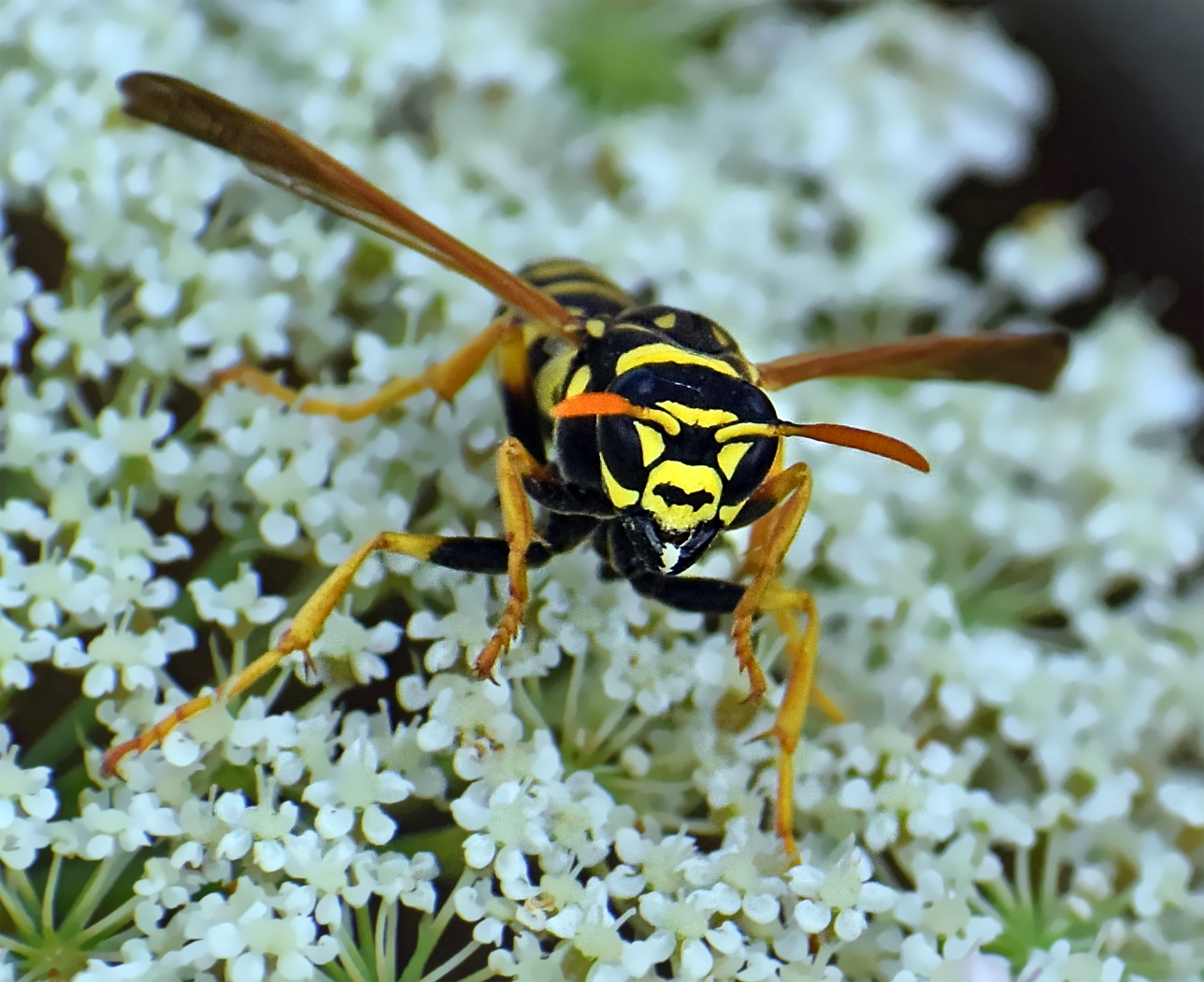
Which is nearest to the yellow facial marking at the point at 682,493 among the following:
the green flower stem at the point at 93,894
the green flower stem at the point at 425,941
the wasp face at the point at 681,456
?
the wasp face at the point at 681,456

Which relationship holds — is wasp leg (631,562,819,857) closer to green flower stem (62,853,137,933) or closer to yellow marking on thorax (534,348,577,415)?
yellow marking on thorax (534,348,577,415)

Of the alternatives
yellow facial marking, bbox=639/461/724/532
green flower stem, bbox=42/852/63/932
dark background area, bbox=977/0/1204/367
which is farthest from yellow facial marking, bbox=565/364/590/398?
dark background area, bbox=977/0/1204/367

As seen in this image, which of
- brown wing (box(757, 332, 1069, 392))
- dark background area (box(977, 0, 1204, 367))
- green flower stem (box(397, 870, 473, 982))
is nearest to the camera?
green flower stem (box(397, 870, 473, 982))

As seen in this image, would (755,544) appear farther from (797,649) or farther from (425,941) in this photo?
(425,941)

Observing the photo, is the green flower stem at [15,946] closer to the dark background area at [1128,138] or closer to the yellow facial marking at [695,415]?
the yellow facial marking at [695,415]

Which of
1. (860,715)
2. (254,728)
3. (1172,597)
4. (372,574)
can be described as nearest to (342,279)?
(372,574)

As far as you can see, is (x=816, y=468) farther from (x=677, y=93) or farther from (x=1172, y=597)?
(x=677, y=93)

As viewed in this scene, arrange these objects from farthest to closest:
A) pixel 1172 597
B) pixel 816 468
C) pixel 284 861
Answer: pixel 1172 597 → pixel 816 468 → pixel 284 861
